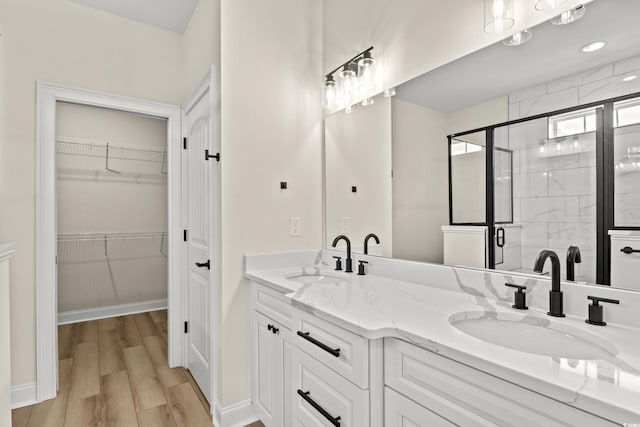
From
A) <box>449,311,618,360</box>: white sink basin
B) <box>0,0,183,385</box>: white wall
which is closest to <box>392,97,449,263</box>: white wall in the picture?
<box>449,311,618,360</box>: white sink basin

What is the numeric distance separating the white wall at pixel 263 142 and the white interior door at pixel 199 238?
196 millimetres

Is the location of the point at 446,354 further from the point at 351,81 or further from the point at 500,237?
the point at 351,81

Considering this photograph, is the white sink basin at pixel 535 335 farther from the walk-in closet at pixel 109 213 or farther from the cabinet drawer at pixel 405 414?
the walk-in closet at pixel 109 213

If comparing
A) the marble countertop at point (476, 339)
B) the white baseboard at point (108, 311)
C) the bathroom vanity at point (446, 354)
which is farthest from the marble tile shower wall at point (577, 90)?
the white baseboard at point (108, 311)

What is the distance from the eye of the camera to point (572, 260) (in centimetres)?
114

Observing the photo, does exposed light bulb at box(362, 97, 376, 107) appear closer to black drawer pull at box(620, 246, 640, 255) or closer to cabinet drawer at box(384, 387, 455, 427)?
black drawer pull at box(620, 246, 640, 255)

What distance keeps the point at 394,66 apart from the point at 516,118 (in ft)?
2.62

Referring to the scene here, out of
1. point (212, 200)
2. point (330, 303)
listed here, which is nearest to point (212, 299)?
point (212, 200)

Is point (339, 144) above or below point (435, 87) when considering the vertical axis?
below

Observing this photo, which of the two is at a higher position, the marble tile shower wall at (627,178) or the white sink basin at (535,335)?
the marble tile shower wall at (627,178)

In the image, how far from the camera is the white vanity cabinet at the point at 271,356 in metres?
1.64

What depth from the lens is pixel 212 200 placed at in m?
2.07

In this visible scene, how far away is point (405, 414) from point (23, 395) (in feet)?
8.53

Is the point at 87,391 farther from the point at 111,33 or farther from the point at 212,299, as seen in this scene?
the point at 111,33
